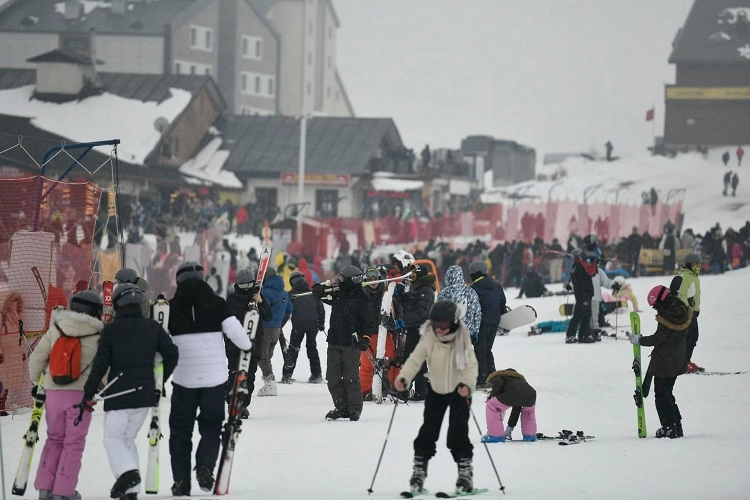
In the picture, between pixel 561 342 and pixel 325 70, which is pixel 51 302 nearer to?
pixel 561 342

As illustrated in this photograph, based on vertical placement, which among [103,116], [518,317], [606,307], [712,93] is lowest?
[606,307]

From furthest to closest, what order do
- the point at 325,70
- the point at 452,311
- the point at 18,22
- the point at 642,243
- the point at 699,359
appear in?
1. the point at 325,70
2. the point at 18,22
3. the point at 642,243
4. the point at 699,359
5. the point at 452,311

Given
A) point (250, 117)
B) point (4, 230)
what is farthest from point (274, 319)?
point (250, 117)

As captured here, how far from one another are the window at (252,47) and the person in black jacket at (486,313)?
2731 inches

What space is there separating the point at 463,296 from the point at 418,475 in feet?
16.8

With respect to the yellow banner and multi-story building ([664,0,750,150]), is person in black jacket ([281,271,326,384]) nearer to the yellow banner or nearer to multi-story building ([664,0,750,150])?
multi-story building ([664,0,750,150])

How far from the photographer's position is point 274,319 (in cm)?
1438

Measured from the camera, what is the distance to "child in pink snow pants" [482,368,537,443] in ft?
35.1

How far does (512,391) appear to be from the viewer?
35.2 feet

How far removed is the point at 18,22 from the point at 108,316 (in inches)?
2643

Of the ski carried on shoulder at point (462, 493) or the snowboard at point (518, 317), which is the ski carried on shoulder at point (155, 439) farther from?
the snowboard at point (518, 317)

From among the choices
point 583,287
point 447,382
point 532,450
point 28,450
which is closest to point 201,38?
point 583,287

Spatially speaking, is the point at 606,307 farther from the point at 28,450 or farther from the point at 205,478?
the point at 28,450

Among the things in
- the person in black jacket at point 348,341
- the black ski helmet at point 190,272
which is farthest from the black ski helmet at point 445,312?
the person in black jacket at point 348,341
